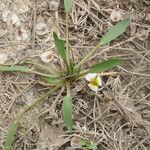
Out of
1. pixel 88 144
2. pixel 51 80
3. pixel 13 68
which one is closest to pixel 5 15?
pixel 13 68

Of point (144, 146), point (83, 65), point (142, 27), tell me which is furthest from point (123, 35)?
point (144, 146)

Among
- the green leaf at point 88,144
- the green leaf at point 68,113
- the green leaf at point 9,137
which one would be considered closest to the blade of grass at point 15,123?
the green leaf at point 9,137

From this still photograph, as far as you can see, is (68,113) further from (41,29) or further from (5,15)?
(5,15)

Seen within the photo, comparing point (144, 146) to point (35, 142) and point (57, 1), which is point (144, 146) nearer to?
point (35, 142)

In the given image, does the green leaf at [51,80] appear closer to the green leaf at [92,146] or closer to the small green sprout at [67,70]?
the small green sprout at [67,70]

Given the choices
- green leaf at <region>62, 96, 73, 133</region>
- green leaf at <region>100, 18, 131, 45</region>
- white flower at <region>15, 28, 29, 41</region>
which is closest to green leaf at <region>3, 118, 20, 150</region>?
green leaf at <region>62, 96, 73, 133</region>
